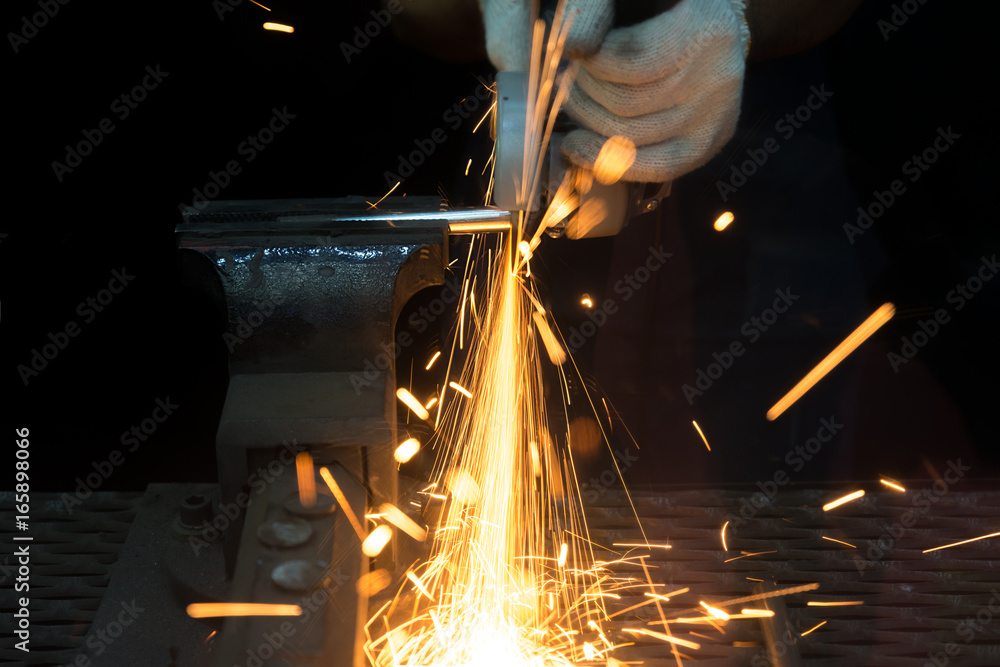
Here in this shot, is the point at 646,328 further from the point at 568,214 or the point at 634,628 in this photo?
the point at 634,628

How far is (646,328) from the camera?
2.00 meters

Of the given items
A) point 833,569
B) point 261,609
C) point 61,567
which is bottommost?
point 261,609

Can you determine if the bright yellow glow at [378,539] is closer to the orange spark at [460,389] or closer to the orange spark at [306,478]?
the orange spark at [306,478]

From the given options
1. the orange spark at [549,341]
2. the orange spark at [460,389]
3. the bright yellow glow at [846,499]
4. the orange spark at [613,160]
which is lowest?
the bright yellow glow at [846,499]

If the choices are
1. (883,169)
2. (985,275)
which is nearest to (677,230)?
(883,169)

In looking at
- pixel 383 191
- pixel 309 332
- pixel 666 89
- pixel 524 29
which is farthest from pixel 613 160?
pixel 383 191

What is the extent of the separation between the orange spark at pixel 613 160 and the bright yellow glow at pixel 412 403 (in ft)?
1.99

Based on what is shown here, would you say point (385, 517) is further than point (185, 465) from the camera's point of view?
No

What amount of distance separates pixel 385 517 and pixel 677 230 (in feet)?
3.59

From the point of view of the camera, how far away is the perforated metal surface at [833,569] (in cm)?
116

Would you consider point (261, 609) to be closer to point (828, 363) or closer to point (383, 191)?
point (383, 191)

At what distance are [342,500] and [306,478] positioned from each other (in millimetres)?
58

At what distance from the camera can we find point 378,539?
1128 mm

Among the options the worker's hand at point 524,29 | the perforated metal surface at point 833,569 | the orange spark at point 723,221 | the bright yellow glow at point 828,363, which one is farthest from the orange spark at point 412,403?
the bright yellow glow at point 828,363
